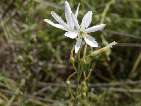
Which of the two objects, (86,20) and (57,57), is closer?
(86,20)

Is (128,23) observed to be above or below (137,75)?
above

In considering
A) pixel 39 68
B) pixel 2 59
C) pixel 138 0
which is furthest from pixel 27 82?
pixel 138 0

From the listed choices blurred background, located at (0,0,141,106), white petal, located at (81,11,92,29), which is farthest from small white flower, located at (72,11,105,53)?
blurred background, located at (0,0,141,106)

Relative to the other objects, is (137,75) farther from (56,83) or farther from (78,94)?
(78,94)

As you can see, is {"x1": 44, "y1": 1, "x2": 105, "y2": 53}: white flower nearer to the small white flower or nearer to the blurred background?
the small white flower

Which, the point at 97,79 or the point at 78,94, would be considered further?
Answer: the point at 97,79

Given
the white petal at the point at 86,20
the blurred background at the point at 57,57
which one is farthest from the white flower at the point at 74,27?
the blurred background at the point at 57,57

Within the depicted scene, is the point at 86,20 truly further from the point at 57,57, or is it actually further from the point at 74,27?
the point at 57,57

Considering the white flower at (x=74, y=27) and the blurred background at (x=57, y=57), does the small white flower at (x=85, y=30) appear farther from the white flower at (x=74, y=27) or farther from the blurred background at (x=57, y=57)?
the blurred background at (x=57, y=57)

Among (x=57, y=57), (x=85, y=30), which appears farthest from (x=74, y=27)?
(x=57, y=57)
